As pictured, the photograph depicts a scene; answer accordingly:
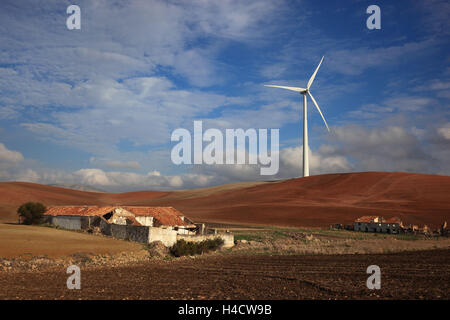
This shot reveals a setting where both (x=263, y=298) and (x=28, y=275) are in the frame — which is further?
(x=28, y=275)

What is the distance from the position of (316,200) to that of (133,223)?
5932 cm

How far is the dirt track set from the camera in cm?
1561

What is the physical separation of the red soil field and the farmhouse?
20.2 m

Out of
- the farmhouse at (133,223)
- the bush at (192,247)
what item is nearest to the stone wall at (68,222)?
the farmhouse at (133,223)

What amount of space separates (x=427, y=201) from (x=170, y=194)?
86.5m

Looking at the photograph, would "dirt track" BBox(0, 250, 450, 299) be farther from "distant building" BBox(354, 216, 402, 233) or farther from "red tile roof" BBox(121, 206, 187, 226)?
"distant building" BBox(354, 216, 402, 233)

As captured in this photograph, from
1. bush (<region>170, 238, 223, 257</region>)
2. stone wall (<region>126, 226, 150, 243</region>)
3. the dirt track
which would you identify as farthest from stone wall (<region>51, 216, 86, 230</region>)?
the dirt track

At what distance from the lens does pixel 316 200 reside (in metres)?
92.9

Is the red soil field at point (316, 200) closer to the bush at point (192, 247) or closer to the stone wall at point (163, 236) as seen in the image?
the bush at point (192, 247)
